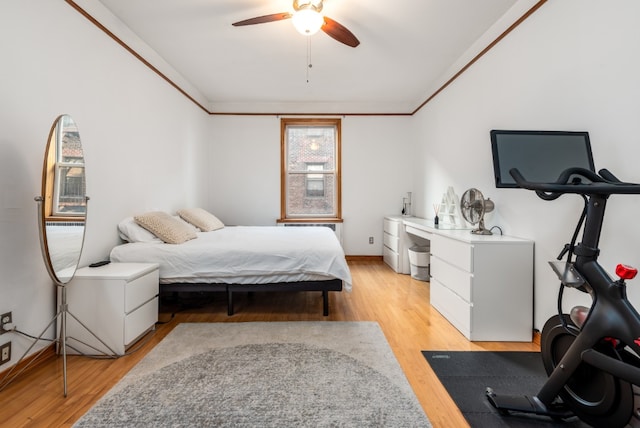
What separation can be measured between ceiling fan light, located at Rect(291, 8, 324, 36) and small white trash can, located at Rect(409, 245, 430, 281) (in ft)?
9.51

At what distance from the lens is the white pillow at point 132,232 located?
2.73 meters

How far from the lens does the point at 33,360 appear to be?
74.4 inches

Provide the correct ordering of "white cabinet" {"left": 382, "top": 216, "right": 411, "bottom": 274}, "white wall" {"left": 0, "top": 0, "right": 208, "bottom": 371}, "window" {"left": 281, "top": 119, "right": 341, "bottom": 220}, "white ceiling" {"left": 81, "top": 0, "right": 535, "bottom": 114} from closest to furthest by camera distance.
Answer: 1. "white wall" {"left": 0, "top": 0, "right": 208, "bottom": 371}
2. "white ceiling" {"left": 81, "top": 0, "right": 535, "bottom": 114}
3. "white cabinet" {"left": 382, "top": 216, "right": 411, "bottom": 274}
4. "window" {"left": 281, "top": 119, "right": 341, "bottom": 220}

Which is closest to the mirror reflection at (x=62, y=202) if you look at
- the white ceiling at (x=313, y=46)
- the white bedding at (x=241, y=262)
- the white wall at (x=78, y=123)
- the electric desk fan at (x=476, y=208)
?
the white wall at (x=78, y=123)

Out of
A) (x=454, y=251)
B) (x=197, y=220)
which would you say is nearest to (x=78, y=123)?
(x=197, y=220)

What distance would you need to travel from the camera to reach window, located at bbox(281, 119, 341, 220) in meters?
5.27

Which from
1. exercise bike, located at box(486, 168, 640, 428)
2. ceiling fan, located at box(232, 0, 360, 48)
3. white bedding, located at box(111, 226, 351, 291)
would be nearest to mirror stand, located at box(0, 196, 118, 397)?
white bedding, located at box(111, 226, 351, 291)

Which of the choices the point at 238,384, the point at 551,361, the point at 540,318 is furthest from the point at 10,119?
the point at 540,318

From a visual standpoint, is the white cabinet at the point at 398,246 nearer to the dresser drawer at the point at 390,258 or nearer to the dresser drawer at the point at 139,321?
the dresser drawer at the point at 390,258

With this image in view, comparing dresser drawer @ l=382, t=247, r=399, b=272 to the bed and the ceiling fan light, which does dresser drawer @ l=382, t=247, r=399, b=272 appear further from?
the ceiling fan light

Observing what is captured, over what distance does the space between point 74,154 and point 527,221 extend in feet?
10.7

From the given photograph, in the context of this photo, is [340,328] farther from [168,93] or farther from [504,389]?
[168,93]

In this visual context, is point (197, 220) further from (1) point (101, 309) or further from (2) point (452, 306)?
(2) point (452, 306)

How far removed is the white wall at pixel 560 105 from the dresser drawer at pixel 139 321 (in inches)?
116
